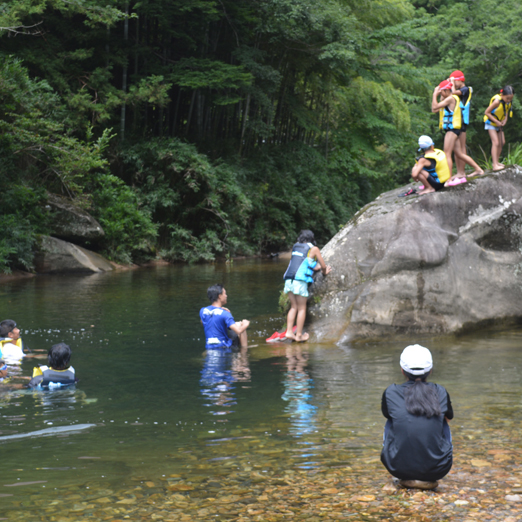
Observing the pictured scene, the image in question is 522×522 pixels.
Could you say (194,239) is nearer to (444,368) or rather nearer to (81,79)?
(81,79)

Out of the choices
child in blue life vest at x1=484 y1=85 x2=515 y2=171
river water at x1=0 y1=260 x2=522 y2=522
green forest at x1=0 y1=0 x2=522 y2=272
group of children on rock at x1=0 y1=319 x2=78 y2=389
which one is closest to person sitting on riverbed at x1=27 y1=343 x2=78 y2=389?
group of children on rock at x1=0 y1=319 x2=78 y2=389

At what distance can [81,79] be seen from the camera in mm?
25062

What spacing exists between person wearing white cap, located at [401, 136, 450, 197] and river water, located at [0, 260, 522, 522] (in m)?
2.54

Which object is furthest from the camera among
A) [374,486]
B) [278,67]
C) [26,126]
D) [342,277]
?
[278,67]

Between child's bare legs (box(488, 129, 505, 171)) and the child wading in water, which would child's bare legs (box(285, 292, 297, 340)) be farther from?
child's bare legs (box(488, 129, 505, 171))

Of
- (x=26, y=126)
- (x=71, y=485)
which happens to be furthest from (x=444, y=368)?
(x=26, y=126)

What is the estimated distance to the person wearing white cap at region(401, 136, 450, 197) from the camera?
11.5 meters

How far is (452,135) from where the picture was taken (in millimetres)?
12078

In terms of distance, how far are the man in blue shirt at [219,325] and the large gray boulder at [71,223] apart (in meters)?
13.6

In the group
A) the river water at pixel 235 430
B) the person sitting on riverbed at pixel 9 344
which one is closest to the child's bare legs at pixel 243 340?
the river water at pixel 235 430

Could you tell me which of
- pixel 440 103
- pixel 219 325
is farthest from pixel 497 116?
pixel 219 325

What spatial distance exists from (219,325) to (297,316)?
56.7 inches

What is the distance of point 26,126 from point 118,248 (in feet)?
16.6

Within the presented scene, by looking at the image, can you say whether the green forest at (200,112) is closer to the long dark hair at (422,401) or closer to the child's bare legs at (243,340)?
the child's bare legs at (243,340)
